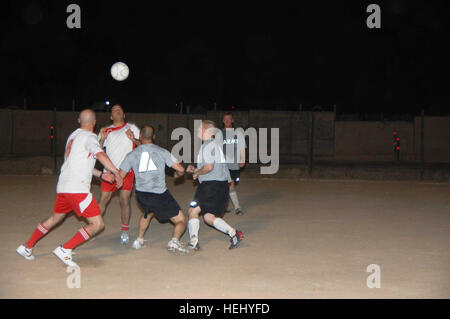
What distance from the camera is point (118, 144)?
29.1 feet

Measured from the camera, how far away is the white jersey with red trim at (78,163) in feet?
23.4

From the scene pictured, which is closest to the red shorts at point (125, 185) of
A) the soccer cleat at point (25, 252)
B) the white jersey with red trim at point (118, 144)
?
the white jersey with red trim at point (118, 144)

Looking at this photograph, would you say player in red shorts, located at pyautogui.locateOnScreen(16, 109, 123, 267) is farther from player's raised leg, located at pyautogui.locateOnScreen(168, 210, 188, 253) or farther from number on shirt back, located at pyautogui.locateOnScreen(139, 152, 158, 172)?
player's raised leg, located at pyautogui.locateOnScreen(168, 210, 188, 253)

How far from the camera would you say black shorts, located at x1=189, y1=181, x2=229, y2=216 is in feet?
27.1

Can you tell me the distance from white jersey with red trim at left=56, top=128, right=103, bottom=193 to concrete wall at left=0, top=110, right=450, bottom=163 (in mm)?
17858

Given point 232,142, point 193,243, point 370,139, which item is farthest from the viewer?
point 370,139

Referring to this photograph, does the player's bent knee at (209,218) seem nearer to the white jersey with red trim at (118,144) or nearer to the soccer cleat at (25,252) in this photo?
the white jersey with red trim at (118,144)

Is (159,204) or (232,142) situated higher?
(232,142)

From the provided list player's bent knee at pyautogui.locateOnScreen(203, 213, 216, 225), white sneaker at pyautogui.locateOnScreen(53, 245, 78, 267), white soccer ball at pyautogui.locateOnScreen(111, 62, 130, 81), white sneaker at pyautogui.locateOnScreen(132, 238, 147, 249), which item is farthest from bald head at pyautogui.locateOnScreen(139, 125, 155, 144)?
white soccer ball at pyautogui.locateOnScreen(111, 62, 130, 81)

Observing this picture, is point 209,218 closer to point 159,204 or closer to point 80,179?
point 159,204

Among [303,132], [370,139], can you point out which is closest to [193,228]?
[303,132]

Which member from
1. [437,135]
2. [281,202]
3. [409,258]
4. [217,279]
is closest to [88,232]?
[217,279]

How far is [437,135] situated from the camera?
25.7 metres

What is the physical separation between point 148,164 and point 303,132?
61.4ft
